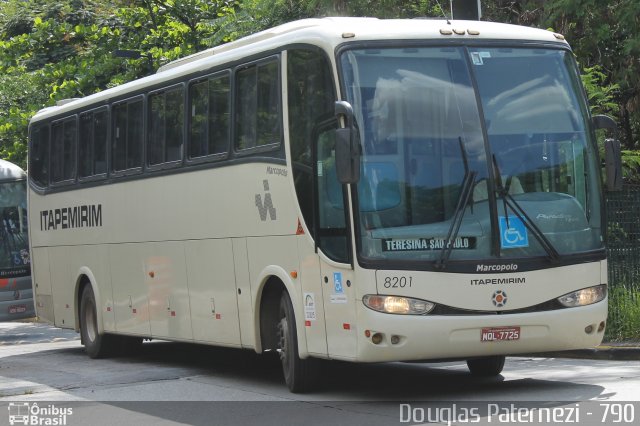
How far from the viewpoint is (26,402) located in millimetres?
13328

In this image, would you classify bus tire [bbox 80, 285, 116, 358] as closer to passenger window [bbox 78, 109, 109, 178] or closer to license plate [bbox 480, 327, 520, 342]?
passenger window [bbox 78, 109, 109, 178]

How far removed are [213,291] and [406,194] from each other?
163 inches

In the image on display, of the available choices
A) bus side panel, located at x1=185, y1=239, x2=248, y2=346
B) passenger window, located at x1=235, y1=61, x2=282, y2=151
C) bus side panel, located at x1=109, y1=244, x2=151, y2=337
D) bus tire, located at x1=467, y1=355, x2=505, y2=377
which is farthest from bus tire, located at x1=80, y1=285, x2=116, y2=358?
bus tire, located at x1=467, y1=355, x2=505, y2=377

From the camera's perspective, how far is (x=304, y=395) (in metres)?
12.6

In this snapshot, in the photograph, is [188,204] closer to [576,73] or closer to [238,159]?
[238,159]

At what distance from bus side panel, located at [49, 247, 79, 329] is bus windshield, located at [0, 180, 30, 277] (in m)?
6.21

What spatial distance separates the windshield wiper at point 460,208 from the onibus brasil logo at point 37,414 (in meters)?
3.68

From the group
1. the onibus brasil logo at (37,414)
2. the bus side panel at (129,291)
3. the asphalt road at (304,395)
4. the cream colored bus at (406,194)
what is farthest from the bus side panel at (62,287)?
the onibus brasil logo at (37,414)

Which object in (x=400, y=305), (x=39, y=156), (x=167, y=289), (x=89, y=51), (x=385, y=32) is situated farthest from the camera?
(x=89, y=51)

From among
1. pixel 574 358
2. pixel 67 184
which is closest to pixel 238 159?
pixel 574 358

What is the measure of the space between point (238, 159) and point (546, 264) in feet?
12.6

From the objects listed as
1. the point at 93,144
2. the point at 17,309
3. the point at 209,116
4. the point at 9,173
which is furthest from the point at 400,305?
the point at 9,173

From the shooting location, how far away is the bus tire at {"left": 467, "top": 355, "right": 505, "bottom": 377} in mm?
13492

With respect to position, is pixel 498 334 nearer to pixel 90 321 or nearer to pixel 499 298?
pixel 499 298
